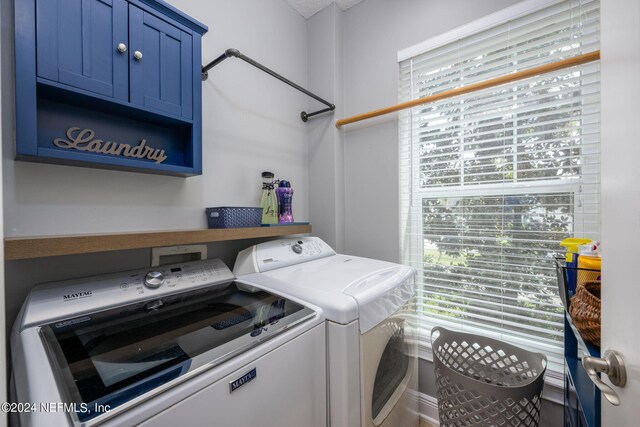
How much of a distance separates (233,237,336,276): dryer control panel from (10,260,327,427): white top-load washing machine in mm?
215

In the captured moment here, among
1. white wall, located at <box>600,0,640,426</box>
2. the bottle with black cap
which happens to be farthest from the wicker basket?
the bottle with black cap

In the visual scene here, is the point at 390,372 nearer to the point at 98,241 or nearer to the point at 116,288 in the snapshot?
the point at 116,288

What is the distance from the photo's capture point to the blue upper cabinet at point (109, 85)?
85cm

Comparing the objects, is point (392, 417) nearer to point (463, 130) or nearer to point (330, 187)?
point (330, 187)

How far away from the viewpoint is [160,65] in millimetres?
1108

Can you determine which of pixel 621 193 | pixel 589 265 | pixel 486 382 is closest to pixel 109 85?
pixel 621 193

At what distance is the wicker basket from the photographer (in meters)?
0.71

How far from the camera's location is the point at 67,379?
56 cm

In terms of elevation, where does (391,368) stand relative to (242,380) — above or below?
below

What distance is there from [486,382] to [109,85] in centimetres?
204

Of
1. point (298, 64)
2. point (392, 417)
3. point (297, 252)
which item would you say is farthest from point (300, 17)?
point (392, 417)

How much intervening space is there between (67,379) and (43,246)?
488mm

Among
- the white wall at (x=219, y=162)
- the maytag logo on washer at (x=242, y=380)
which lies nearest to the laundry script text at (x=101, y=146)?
the white wall at (x=219, y=162)

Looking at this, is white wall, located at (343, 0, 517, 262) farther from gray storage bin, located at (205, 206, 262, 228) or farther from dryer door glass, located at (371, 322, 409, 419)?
gray storage bin, located at (205, 206, 262, 228)
